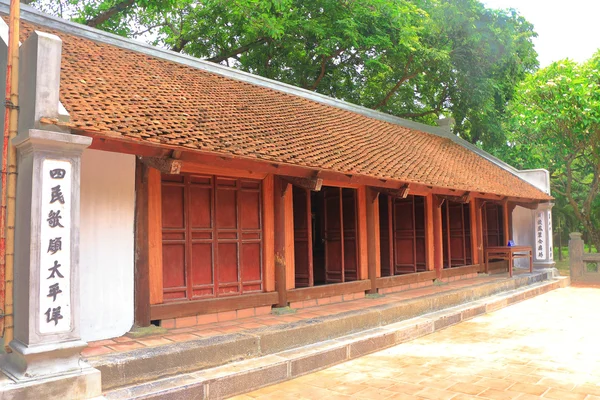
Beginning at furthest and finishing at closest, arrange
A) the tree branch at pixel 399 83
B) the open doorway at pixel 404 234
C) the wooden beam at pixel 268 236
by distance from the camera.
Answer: the tree branch at pixel 399 83 → the open doorway at pixel 404 234 → the wooden beam at pixel 268 236

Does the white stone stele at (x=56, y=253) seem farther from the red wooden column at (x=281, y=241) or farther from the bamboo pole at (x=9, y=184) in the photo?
the red wooden column at (x=281, y=241)

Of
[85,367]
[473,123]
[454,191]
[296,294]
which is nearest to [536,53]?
[473,123]

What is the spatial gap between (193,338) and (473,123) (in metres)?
17.0

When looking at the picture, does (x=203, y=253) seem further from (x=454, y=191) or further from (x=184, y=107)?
(x=454, y=191)

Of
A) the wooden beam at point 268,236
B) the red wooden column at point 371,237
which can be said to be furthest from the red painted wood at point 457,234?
the wooden beam at point 268,236

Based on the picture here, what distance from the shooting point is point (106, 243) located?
18.4 feet

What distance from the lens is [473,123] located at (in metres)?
19.7

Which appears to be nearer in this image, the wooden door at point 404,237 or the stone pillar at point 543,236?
the wooden door at point 404,237

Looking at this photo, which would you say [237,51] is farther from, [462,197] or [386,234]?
[462,197]

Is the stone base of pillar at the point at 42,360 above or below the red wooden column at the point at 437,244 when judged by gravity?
below

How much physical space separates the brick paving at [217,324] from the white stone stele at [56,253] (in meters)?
0.89

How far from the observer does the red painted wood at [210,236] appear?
20.5 ft

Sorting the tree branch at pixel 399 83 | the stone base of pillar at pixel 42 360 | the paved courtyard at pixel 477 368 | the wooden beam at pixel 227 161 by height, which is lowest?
the paved courtyard at pixel 477 368

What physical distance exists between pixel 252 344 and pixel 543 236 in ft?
38.2
